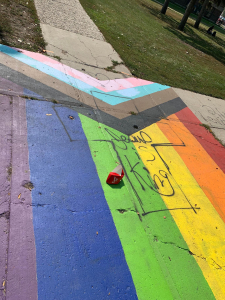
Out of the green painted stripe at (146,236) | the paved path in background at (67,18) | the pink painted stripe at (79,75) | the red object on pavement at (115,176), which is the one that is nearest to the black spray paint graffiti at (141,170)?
the green painted stripe at (146,236)

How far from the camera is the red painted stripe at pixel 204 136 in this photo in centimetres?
541

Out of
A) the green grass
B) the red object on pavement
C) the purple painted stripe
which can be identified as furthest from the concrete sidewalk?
the green grass

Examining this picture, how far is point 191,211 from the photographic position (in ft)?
12.6

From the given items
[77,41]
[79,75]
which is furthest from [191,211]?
[77,41]

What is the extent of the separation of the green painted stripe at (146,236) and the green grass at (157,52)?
180 inches

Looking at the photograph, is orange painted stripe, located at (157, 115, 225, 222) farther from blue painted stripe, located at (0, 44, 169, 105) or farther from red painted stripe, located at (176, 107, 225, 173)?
blue painted stripe, located at (0, 44, 169, 105)

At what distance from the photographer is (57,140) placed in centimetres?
397

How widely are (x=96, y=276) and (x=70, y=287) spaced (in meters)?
0.33

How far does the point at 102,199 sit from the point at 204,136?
401cm

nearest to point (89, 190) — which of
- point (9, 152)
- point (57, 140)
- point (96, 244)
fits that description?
point (96, 244)

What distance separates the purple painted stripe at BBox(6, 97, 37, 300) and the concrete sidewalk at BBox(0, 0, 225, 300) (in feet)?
0.04

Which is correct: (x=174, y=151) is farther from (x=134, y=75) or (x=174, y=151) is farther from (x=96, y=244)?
(x=134, y=75)

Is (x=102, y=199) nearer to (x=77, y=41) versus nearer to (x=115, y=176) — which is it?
(x=115, y=176)

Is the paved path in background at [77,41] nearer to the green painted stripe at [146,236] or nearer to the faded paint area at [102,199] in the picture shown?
the faded paint area at [102,199]
